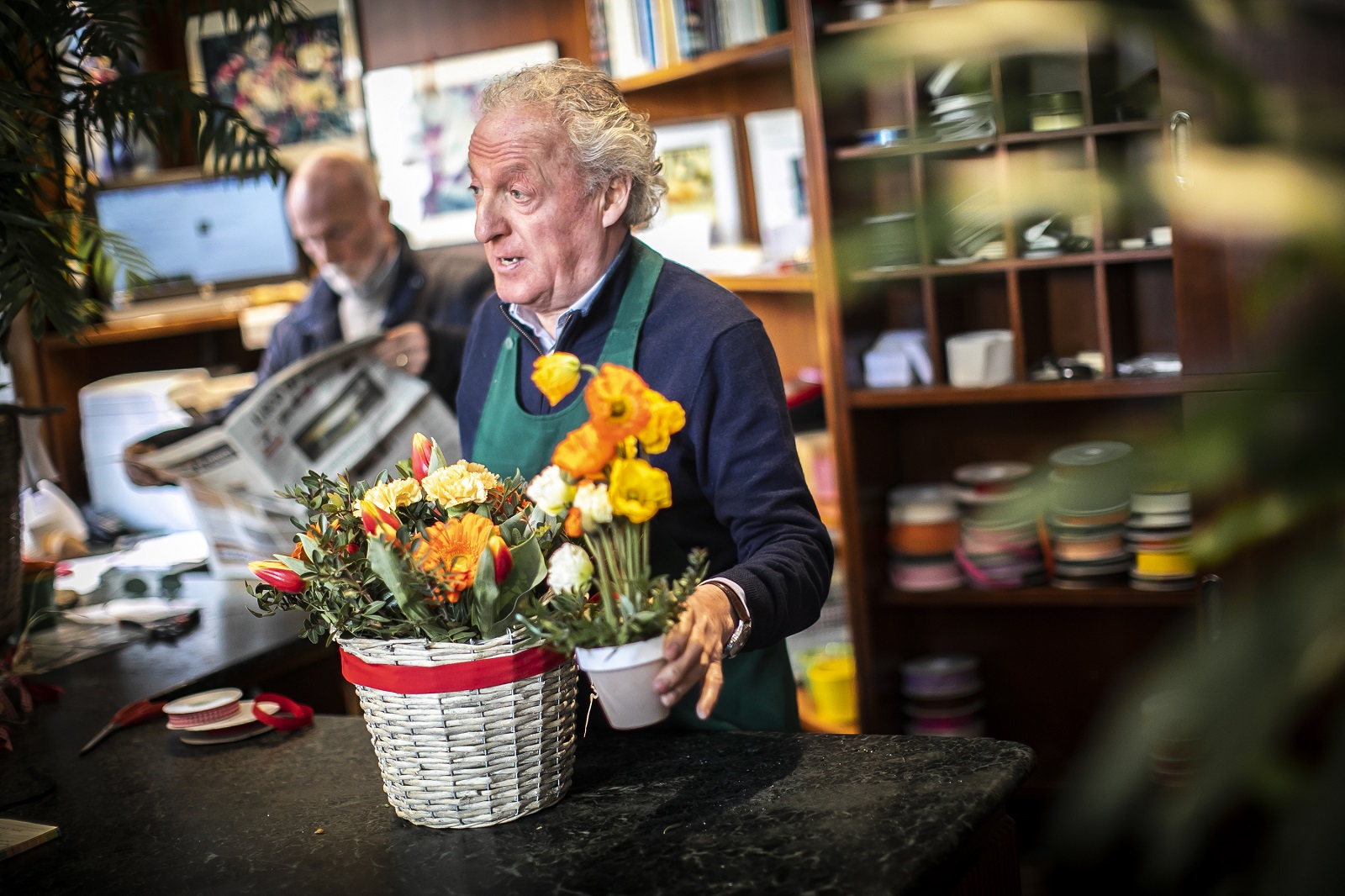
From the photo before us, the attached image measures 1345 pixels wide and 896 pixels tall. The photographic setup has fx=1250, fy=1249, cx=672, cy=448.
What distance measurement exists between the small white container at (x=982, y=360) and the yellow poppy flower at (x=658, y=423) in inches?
68.9

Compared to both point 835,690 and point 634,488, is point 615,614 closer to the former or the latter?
point 634,488

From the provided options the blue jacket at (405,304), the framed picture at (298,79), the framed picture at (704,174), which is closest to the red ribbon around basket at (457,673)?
the blue jacket at (405,304)

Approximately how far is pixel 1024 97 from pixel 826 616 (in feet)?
9.00

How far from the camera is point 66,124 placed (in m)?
1.88

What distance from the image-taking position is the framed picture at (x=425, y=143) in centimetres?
416

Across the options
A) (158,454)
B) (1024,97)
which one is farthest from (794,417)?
(1024,97)

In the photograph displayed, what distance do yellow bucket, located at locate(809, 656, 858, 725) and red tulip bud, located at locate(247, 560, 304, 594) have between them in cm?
213

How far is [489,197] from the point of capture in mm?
1527

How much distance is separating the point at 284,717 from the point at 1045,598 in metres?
1.73

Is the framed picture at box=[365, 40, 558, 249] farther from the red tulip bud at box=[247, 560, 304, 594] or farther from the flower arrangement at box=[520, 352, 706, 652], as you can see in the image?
the flower arrangement at box=[520, 352, 706, 652]

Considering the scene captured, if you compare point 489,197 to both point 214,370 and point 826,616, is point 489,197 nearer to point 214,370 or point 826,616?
point 826,616

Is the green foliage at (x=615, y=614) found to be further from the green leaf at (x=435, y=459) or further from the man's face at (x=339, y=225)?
the man's face at (x=339, y=225)

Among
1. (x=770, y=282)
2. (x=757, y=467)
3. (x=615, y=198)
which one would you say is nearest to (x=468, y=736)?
(x=757, y=467)

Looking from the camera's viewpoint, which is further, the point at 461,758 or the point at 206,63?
the point at 206,63
